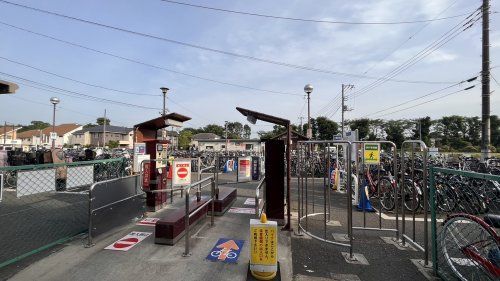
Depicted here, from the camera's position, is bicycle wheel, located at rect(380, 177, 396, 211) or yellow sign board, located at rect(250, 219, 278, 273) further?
bicycle wheel, located at rect(380, 177, 396, 211)

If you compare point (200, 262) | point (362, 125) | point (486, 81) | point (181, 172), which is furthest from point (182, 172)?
point (362, 125)

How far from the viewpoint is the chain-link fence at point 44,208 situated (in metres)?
4.32

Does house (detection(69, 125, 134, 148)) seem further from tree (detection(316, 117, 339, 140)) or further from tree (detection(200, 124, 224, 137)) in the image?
tree (detection(316, 117, 339, 140))

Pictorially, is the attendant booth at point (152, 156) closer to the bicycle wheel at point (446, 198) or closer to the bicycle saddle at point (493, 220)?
the bicycle wheel at point (446, 198)

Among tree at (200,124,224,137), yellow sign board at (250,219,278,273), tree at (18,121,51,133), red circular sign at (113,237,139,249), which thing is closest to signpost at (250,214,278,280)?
yellow sign board at (250,219,278,273)

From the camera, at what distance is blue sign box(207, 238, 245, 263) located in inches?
159

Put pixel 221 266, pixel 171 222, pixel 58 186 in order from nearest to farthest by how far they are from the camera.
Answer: pixel 221 266
pixel 171 222
pixel 58 186

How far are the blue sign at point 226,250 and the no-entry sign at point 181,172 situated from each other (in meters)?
2.45

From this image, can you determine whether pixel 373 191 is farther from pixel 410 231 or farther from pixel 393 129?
pixel 393 129

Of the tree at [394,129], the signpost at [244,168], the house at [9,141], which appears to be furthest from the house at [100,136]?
the tree at [394,129]

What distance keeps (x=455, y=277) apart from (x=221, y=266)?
114 inches

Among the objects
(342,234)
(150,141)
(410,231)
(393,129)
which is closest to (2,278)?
(150,141)

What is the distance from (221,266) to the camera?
3777 millimetres

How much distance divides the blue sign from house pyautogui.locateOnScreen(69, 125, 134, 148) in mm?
60822
